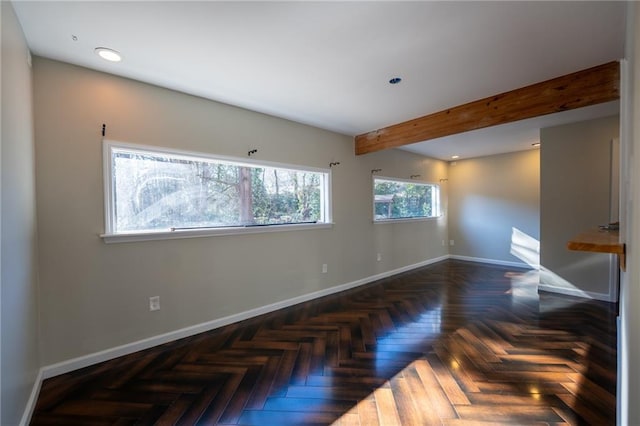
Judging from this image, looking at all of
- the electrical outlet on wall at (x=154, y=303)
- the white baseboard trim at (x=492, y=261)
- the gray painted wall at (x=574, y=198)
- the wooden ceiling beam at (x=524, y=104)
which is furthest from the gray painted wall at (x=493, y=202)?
the electrical outlet on wall at (x=154, y=303)

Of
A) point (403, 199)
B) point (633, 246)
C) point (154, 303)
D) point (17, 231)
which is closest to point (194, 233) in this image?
point (154, 303)

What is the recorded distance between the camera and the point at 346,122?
3492 millimetres

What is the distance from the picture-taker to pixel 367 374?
1.99 meters

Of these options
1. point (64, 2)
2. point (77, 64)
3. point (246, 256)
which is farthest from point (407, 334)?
point (77, 64)

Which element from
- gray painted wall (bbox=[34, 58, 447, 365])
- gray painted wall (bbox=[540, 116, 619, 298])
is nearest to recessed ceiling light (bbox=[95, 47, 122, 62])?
gray painted wall (bbox=[34, 58, 447, 365])

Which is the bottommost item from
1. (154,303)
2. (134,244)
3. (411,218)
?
(154,303)

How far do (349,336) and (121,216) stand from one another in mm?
2287

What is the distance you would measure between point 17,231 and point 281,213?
2259 millimetres

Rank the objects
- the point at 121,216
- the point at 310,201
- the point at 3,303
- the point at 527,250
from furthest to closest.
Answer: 1. the point at 527,250
2. the point at 310,201
3. the point at 121,216
4. the point at 3,303

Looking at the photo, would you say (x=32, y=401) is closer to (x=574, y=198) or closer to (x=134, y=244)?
(x=134, y=244)

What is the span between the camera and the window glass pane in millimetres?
2340

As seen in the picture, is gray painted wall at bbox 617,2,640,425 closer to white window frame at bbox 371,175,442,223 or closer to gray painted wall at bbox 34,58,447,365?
gray painted wall at bbox 34,58,447,365

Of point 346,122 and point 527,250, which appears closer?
point 346,122

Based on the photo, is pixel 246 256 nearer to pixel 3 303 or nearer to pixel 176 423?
pixel 176 423
